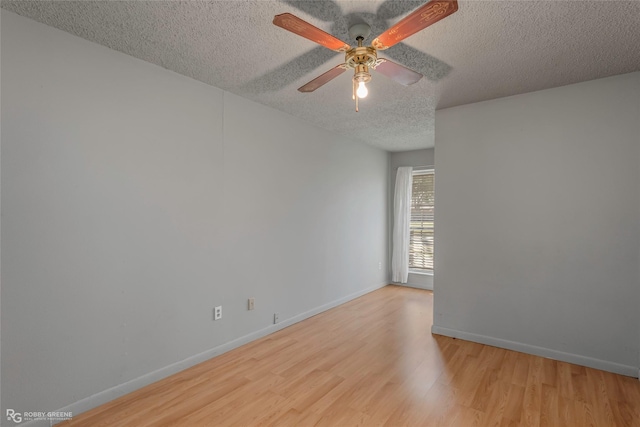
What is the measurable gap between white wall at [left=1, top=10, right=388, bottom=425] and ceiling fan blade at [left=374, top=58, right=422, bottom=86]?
5.42ft

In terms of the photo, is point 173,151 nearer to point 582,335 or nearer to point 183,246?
point 183,246

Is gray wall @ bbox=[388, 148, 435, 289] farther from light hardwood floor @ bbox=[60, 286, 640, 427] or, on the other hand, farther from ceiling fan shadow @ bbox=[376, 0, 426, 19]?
ceiling fan shadow @ bbox=[376, 0, 426, 19]

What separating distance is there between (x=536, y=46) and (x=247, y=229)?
280 cm

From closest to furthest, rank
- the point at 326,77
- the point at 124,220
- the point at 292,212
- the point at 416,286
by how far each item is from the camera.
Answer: the point at 326,77 → the point at 124,220 → the point at 292,212 → the point at 416,286

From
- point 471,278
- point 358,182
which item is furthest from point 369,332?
point 358,182

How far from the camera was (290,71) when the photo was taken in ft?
8.34

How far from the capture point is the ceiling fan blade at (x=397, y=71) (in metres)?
1.88

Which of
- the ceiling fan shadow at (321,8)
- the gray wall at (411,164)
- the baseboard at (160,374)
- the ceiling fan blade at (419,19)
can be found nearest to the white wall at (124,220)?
the baseboard at (160,374)

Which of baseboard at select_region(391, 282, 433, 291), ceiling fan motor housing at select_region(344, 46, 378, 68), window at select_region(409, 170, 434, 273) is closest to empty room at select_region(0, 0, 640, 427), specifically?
ceiling fan motor housing at select_region(344, 46, 378, 68)

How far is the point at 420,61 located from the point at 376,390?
252 centimetres

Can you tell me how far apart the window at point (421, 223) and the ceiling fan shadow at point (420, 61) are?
122 inches

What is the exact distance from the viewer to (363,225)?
507cm

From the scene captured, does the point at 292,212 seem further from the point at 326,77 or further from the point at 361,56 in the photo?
the point at 361,56

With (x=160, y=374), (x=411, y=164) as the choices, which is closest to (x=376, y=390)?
(x=160, y=374)
